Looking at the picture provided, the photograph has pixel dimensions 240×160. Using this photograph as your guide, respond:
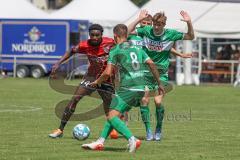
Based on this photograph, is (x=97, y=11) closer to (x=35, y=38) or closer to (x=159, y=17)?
(x=35, y=38)

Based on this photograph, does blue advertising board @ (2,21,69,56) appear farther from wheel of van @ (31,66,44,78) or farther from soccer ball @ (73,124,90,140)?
soccer ball @ (73,124,90,140)

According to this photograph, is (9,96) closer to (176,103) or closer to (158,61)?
(176,103)

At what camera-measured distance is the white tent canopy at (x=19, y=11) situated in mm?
44428

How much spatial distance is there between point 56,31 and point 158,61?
90.4 ft

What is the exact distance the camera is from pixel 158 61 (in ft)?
47.0

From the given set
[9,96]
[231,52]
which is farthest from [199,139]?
[231,52]

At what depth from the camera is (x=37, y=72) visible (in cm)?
4188

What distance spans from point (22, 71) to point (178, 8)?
9.56m

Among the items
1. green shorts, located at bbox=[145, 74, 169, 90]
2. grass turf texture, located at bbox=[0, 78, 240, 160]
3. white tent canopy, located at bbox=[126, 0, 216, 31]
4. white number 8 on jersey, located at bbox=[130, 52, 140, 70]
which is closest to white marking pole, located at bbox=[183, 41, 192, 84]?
white tent canopy, located at bbox=[126, 0, 216, 31]

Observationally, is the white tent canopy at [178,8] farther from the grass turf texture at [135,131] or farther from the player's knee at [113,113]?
the player's knee at [113,113]

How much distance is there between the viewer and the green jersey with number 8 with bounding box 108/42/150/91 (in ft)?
39.9

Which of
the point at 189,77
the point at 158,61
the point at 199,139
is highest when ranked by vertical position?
the point at 158,61

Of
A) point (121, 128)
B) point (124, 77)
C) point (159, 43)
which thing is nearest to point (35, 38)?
point (159, 43)

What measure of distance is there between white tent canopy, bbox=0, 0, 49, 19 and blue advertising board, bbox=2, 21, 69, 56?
7.19ft
